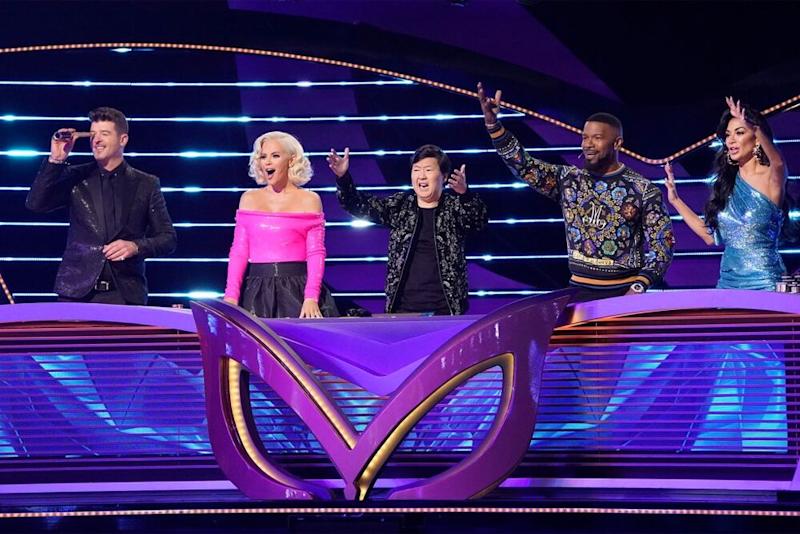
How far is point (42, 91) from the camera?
5582 mm

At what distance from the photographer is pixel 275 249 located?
4.15 meters

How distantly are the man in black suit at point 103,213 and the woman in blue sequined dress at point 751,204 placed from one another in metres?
2.12

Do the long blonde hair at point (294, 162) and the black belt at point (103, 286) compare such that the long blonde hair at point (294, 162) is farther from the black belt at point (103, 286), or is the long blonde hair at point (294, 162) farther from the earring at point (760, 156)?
the earring at point (760, 156)

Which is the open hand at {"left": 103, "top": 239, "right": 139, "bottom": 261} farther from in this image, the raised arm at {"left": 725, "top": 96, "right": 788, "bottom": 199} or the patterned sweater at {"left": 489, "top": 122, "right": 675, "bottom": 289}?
the raised arm at {"left": 725, "top": 96, "right": 788, "bottom": 199}

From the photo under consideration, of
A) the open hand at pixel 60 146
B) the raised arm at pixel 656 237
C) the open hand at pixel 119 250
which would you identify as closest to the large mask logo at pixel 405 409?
the raised arm at pixel 656 237

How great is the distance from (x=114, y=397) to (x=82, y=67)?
2697 mm

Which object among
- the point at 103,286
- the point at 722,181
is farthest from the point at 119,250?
the point at 722,181

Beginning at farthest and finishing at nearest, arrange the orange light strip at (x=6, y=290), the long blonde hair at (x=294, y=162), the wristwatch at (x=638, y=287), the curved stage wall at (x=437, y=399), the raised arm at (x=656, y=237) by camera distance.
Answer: the orange light strip at (x=6, y=290) → the long blonde hair at (x=294, y=162) → the raised arm at (x=656, y=237) → the wristwatch at (x=638, y=287) → the curved stage wall at (x=437, y=399)

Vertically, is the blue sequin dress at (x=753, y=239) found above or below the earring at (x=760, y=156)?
below

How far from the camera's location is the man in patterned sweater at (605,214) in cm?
405

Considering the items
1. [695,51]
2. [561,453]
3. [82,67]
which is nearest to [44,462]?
[561,453]

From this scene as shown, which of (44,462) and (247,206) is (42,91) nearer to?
(247,206)

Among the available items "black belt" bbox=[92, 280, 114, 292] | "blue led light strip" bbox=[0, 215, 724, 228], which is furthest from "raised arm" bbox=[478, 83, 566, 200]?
"black belt" bbox=[92, 280, 114, 292]

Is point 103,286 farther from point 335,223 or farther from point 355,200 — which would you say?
point 335,223
